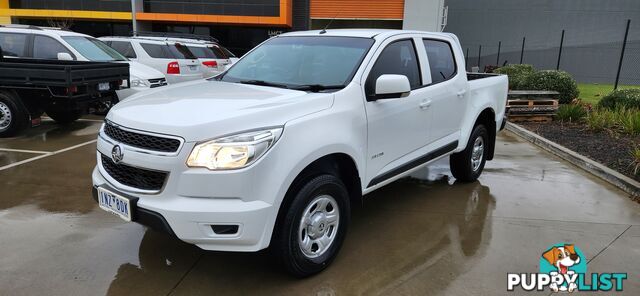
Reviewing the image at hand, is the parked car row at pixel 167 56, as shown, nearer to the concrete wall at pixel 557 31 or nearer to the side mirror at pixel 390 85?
the side mirror at pixel 390 85

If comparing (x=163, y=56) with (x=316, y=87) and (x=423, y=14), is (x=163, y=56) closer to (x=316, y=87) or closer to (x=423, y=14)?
(x=316, y=87)

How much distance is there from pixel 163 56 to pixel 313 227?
32.3 feet

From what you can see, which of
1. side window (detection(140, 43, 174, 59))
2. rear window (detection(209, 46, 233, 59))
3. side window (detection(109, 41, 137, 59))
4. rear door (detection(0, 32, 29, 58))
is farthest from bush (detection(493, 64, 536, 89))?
rear door (detection(0, 32, 29, 58))

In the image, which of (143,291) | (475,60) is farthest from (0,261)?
(475,60)

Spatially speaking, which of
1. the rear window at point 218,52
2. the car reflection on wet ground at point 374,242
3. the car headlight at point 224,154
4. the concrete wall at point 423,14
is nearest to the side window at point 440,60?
the car reflection on wet ground at point 374,242

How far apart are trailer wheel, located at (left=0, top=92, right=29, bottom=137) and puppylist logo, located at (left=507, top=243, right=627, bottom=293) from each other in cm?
778

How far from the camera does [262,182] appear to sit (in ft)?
9.27

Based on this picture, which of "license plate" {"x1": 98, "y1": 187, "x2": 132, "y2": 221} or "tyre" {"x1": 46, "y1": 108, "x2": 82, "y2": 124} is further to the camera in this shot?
"tyre" {"x1": 46, "y1": 108, "x2": 82, "y2": 124}

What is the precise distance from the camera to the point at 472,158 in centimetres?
575

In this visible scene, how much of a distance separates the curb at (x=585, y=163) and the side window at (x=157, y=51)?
8.51 meters

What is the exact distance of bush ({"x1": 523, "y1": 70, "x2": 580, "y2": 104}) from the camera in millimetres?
11430

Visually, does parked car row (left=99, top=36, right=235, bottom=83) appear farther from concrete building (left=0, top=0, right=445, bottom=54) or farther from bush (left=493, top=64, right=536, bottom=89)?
concrete building (left=0, top=0, right=445, bottom=54)

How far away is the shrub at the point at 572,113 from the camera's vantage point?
32.4 feet

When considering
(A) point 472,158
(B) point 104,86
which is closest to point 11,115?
(B) point 104,86
